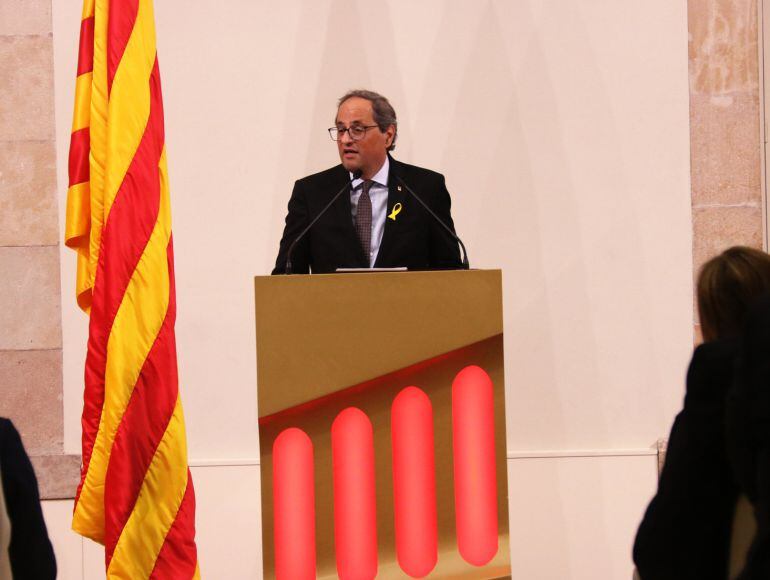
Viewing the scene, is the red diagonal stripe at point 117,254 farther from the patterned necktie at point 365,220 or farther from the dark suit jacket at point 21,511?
the dark suit jacket at point 21,511

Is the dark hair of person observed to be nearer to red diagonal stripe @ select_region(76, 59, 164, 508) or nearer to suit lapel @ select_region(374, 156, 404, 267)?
suit lapel @ select_region(374, 156, 404, 267)

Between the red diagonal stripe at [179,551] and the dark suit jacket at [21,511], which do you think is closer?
the dark suit jacket at [21,511]

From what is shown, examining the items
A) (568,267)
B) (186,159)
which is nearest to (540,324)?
(568,267)

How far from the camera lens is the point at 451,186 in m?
4.65

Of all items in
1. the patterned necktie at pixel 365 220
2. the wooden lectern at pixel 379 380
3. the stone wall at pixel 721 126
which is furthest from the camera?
the stone wall at pixel 721 126

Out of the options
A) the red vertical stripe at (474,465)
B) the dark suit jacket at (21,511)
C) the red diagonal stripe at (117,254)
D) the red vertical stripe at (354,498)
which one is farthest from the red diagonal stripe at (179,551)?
the dark suit jacket at (21,511)

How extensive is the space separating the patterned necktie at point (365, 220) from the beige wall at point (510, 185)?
1.13 meters

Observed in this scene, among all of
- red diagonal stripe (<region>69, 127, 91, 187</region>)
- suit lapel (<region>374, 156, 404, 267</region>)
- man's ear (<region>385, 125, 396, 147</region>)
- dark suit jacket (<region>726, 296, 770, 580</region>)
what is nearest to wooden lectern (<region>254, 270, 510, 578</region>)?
suit lapel (<region>374, 156, 404, 267</region>)

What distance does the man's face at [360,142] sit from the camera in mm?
3547

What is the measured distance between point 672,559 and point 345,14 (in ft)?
11.1

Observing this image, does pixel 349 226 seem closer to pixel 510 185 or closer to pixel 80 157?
pixel 80 157

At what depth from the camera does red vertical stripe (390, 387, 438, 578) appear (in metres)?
2.88

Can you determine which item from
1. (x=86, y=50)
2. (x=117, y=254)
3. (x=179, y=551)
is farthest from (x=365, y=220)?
(x=179, y=551)

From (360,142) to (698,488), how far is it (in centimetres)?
208
